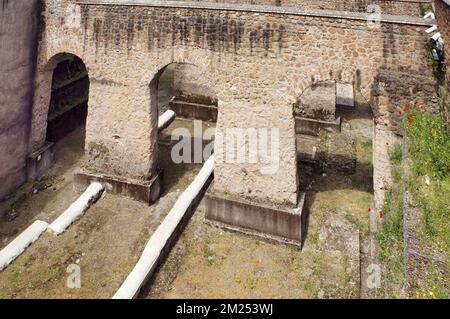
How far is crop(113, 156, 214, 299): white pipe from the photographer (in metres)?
7.20

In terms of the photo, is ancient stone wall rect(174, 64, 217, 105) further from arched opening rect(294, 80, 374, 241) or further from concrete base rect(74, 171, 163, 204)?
concrete base rect(74, 171, 163, 204)

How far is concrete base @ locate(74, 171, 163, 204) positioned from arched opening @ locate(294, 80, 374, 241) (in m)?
4.20

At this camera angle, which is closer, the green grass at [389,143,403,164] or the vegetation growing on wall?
the vegetation growing on wall

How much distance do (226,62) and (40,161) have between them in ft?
22.9

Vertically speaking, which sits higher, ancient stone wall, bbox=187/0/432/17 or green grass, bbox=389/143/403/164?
ancient stone wall, bbox=187/0/432/17

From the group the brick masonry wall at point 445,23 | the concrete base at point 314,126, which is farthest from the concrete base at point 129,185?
the brick masonry wall at point 445,23

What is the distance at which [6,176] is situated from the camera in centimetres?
1036

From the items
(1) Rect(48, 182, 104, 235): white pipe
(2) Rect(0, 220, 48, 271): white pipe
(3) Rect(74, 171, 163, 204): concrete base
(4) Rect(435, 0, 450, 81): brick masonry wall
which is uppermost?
(4) Rect(435, 0, 450, 81): brick masonry wall

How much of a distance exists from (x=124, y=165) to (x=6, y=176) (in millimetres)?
3477

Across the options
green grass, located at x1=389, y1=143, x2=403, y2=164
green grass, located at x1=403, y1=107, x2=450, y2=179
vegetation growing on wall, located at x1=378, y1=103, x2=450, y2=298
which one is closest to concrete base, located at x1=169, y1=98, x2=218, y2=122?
green grass, located at x1=389, y1=143, x2=403, y2=164

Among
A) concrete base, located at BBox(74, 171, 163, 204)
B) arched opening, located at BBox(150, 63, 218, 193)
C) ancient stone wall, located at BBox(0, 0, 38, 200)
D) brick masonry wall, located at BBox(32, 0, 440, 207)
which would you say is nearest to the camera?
brick masonry wall, located at BBox(32, 0, 440, 207)

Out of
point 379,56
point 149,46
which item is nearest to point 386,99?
point 379,56

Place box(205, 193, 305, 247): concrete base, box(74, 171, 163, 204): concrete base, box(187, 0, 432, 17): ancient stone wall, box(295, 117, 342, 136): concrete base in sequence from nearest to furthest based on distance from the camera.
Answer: box(205, 193, 305, 247): concrete base < box(74, 171, 163, 204): concrete base < box(187, 0, 432, 17): ancient stone wall < box(295, 117, 342, 136): concrete base

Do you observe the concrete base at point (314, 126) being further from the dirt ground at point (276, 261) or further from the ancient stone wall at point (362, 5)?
the ancient stone wall at point (362, 5)
